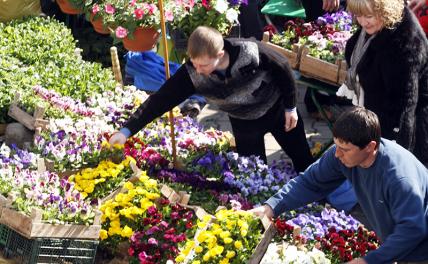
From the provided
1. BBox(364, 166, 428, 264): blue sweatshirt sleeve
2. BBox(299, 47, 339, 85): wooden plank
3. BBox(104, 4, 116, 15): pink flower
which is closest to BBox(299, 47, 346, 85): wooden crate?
BBox(299, 47, 339, 85): wooden plank

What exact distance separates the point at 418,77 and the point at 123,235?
1.89 m

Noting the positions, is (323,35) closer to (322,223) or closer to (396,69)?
(396,69)

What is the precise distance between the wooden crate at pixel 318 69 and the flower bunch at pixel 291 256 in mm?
2042

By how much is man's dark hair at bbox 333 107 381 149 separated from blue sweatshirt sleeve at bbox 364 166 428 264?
193mm

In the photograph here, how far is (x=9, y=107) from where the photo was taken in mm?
6953

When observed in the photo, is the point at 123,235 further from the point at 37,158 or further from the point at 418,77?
the point at 418,77

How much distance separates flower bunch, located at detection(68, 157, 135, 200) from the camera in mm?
5781

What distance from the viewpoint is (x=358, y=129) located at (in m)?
4.26

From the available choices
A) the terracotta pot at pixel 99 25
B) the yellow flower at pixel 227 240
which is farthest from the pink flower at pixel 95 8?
the yellow flower at pixel 227 240

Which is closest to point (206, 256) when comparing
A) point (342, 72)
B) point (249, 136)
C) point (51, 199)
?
point (51, 199)

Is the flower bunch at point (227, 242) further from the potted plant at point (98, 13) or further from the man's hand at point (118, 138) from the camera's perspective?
the potted plant at point (98, 13)

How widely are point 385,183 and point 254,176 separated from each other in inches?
68.8

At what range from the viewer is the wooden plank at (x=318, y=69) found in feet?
22.2

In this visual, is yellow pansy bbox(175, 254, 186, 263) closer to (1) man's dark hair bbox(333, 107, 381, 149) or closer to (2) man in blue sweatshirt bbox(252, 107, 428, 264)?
(2) man in blue sweatshirt bbox(252, 107, 428, 264)
